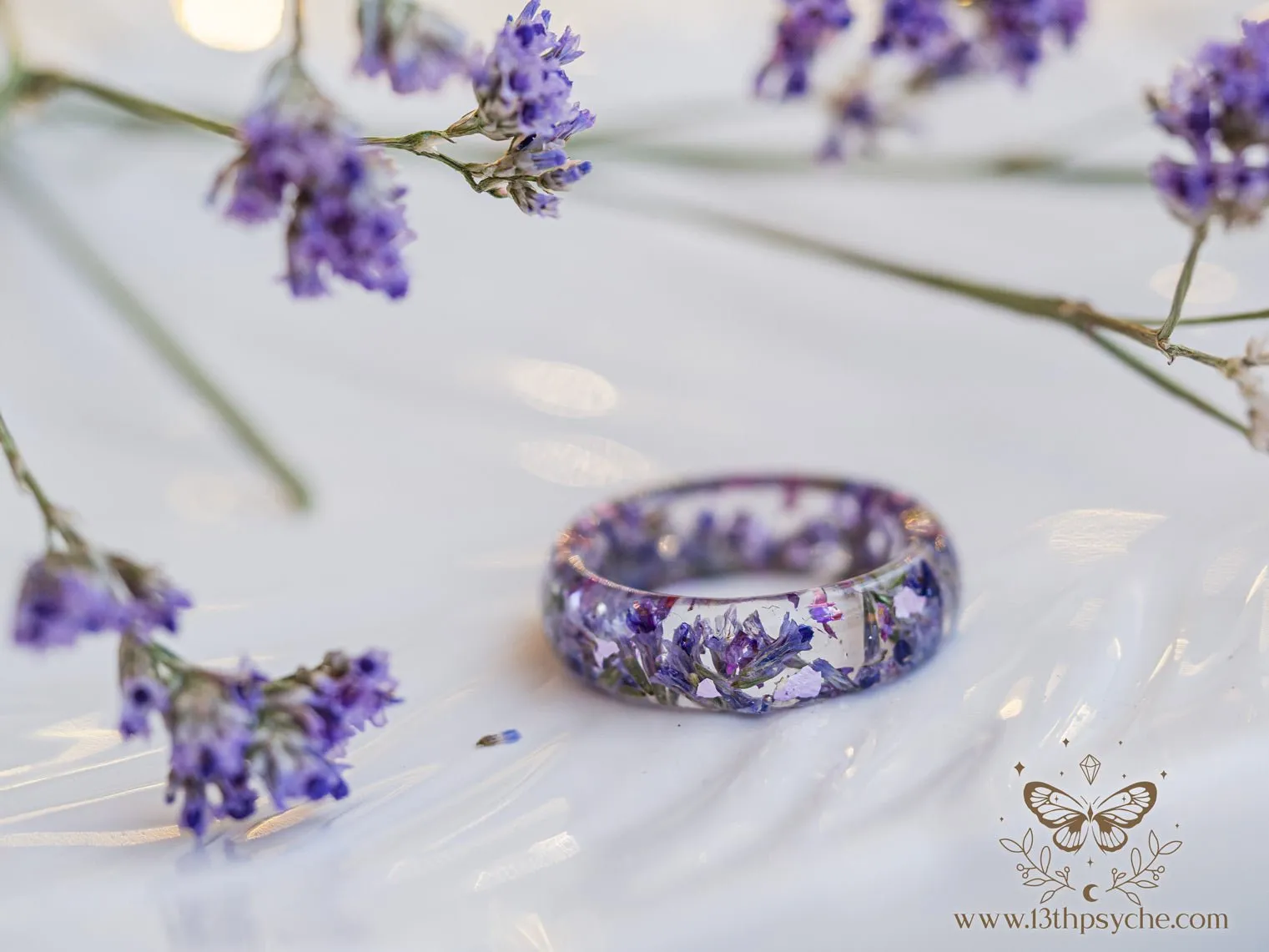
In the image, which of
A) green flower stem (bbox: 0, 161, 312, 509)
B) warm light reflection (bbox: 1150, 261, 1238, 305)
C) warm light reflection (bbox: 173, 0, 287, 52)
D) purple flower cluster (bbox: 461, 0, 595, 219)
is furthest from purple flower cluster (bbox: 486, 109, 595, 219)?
warm light reflection (bbox: 173, 0, 287, 52)

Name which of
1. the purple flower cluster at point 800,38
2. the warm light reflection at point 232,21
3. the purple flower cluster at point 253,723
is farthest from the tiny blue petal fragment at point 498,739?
the warm light reflection at point 232,21

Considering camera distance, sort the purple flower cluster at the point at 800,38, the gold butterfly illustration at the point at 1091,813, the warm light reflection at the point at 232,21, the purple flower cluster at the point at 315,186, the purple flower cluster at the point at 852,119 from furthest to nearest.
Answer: the warm light reflection at the point at 232,21
the purple flower cluster at the point at 852,119
the purple flower cluster at the point at 800,38
the gold butterfly illustration at the point at 1091,813
the purple flower cluster at the point at 315,186

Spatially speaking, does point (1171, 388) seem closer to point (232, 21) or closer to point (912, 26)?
point (912, 26)

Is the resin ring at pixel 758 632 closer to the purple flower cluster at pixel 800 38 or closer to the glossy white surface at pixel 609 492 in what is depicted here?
the glossy white surface at pixel 609 492

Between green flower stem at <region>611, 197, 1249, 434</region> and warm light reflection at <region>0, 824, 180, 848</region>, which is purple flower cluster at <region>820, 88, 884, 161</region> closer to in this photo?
green flower stem at <region>611, 197, 1249, 434</region>

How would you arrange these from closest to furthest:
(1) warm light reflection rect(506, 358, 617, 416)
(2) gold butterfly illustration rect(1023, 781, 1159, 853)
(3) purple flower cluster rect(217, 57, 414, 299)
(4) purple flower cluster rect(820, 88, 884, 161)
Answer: (3) purple flower cluster rect(217, 57, 414, 299)
(2) gold butterfly illustration rect(1023, 781, 1159, 853)
(4) purple flower cluster rect(820, 88, 884, 161)
(1) warm light reflection rect(506, 358, 617, 416)

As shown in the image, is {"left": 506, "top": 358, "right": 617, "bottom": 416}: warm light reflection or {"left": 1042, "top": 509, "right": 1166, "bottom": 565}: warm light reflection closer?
{"left": 1042, "top": 509, "right": 1166, "bottom": 565}: warm light reflection

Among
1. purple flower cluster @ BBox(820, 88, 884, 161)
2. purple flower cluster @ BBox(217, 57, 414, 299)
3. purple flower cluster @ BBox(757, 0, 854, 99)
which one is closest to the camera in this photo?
purple flower cluster @ BBox(217, 57, 414, 299)

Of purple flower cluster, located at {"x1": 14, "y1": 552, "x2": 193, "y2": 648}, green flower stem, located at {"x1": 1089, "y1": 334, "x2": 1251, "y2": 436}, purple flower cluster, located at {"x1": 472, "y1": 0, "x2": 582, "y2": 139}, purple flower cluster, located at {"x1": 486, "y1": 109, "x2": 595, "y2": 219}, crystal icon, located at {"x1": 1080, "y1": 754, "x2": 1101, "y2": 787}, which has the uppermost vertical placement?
purple flower cluster, located at {"x1": 472, "y1": 0, "x2": 582, "y2": 139}
